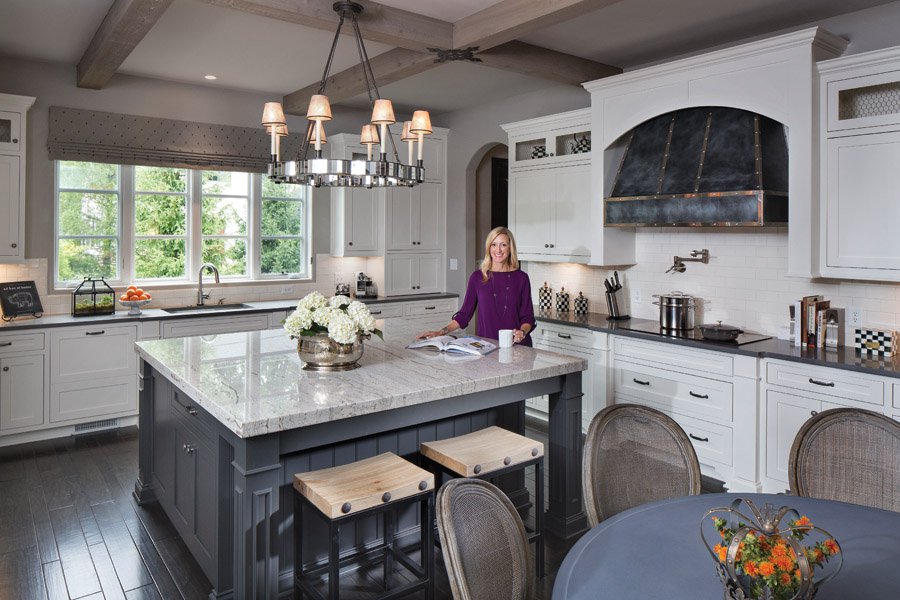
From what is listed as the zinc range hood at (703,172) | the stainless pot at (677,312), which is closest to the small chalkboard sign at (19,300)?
the zinc range hood at (703,172)

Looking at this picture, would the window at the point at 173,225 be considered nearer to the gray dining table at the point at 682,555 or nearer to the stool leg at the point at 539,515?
the stool leg at the point at 539,515

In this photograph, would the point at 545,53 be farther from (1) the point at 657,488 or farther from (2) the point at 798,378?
(1) the point at 657,488

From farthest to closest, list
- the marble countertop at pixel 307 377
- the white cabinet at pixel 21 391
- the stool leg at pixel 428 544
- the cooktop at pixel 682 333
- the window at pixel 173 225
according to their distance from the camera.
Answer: the window at pixel 173 225, the white cabinet at pixel 21 391, the cooktop at pixel 682 333, the stool leg at pixel 428 544, the marble countertop at pixel 307 377

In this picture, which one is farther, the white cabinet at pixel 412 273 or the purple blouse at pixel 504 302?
the white cabinet at pixel 412 273

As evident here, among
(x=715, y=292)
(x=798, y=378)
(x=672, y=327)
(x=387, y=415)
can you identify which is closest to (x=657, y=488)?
(x=387, y=415)

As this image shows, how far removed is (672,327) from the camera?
4.54 meters

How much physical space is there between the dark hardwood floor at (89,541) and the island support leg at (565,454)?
135 mm

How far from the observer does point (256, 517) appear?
2340 millimetres

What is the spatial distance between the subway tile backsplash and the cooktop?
16 cm

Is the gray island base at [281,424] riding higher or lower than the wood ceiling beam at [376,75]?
lower

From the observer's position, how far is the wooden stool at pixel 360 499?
232 cm

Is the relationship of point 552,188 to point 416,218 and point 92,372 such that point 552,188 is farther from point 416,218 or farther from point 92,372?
point 92,372

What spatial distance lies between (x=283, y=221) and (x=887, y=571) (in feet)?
19.6

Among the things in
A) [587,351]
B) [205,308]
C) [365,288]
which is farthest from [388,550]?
[365,288]
